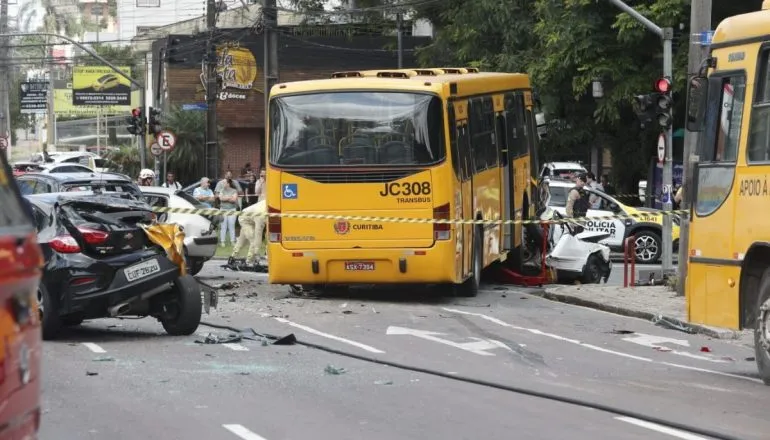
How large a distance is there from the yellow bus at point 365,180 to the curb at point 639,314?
1.97 m

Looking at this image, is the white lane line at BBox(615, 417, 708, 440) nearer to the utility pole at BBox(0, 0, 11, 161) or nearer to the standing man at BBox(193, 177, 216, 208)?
the standing man at BBox(193, 177, 216, 208)

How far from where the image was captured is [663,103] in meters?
21.4

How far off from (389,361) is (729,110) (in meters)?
3.93

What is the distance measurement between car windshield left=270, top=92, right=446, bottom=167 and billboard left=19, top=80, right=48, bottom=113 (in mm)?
72429

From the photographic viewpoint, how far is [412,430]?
339 inches

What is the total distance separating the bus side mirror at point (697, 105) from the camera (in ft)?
41.0

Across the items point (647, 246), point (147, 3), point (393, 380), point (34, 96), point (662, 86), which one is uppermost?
point (147, 3)

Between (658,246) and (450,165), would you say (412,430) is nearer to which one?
(450,165)

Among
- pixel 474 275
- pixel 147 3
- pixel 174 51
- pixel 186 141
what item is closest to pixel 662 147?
pixel 474 275

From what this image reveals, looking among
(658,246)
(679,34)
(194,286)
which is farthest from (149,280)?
(679,34)

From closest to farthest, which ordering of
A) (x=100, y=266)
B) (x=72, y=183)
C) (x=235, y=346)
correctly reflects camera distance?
(x=100, y=266), (x=235, y=346), (x=72, y=183)

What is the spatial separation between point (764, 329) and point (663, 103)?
1052cm

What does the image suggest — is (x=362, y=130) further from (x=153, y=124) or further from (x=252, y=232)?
(x=153, y=124)

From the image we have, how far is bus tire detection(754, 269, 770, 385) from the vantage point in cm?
1124
